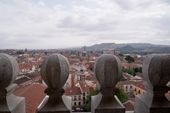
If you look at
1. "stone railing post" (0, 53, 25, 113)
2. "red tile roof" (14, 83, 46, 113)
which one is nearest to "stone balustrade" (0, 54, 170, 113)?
"stone railing post" (0, 53, 25, 113)

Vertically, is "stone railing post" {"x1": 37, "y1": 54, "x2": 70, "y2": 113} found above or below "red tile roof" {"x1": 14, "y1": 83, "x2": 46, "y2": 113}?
above

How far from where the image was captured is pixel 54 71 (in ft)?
7.15

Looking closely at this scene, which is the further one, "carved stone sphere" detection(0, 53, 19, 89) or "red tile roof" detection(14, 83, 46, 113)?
"red tile roof" detection(14, 83, 46, 113)

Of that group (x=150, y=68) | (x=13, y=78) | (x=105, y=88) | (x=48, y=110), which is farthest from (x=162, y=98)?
(x=13, y=78)

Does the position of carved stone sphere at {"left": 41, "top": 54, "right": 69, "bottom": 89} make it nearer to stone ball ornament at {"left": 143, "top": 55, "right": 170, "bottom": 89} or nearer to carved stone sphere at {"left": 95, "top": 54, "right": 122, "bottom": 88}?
carved stone sphere at {"left": 95, "top": 54, "right": 122, "bottom": 88}

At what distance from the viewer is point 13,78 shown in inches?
87.4

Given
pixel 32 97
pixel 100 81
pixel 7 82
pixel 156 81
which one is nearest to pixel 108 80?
pixel 100 81

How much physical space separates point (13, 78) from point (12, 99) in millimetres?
237

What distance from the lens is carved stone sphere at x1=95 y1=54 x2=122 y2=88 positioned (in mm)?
2227

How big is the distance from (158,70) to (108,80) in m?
0.45

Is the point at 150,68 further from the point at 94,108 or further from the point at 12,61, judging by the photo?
the point at 12,61

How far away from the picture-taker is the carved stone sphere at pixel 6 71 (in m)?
2.16

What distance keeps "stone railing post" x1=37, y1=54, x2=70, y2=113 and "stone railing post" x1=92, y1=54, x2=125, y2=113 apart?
0.96 feet

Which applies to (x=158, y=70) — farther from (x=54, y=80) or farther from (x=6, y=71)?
(x=6, y=71)
